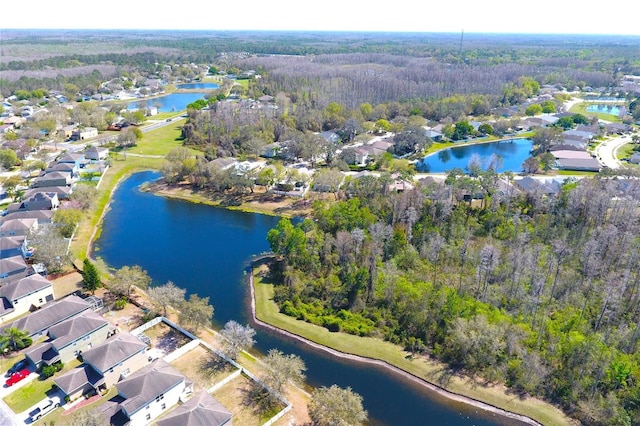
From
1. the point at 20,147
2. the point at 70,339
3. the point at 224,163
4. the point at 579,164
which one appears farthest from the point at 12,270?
the point at 579,164

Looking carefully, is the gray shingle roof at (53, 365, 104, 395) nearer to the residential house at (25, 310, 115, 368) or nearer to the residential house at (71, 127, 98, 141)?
the residential house at (25, 310, 115, 368)

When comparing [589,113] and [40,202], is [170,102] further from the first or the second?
[589,113]

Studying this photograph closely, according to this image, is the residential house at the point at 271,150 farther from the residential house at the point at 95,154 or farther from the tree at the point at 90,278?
the tree at the point at 90,278

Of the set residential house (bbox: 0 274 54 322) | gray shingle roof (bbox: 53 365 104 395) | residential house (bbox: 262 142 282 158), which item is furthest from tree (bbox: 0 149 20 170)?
gray shingle roof (bbox: 53 365 104 395)

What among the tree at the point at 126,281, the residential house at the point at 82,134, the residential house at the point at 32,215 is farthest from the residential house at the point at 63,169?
the tree at the point at 126,281

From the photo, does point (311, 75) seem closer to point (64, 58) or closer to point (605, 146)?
point (605, 146)

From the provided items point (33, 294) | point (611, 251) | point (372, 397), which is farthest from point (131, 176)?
point (611, 251)
